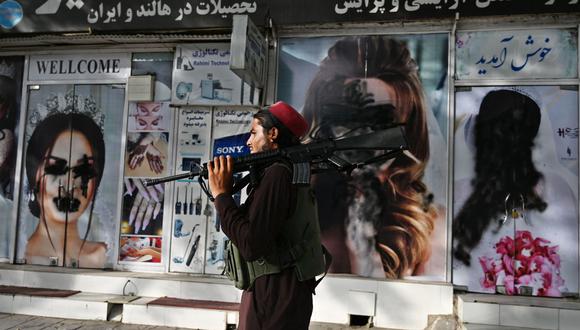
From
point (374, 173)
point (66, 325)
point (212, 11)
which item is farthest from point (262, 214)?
point (212, 11)

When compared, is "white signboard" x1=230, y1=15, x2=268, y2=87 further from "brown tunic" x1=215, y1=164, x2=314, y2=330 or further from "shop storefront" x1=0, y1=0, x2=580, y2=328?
"brown tunic" x1=215, y1=164, x2=314, y2=330

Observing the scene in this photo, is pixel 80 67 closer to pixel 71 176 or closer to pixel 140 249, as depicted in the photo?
pixel 71 176

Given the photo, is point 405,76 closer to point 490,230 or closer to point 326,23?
point 326,23

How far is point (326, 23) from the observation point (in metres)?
5.90

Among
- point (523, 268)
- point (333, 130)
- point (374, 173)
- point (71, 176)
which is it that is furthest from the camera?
point (71, 176)

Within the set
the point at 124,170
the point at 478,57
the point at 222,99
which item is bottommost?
the point at 124,170

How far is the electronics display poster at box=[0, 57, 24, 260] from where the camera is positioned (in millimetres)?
6859

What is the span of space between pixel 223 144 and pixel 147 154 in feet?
3.60

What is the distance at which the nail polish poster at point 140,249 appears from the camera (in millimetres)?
6352

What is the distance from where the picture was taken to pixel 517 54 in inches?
222

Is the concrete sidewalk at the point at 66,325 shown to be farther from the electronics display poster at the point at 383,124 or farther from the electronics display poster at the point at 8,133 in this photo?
the electronics display poster at the point at 8,133

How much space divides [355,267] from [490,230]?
1634 mm

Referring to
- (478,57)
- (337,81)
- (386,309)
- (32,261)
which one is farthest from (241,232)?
(32,261)

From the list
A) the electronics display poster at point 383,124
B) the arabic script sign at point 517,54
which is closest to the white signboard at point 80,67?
the electronics display poster at point 383,124
